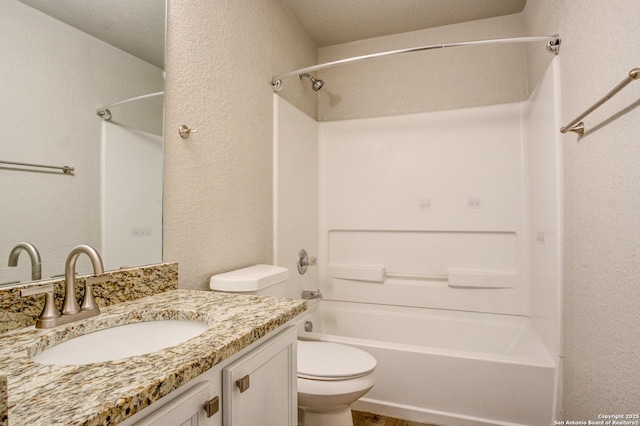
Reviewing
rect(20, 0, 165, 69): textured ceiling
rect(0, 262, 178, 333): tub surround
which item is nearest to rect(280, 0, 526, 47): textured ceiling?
rect(20, 0, 165, 69): textured ceiling

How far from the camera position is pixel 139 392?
49 cm

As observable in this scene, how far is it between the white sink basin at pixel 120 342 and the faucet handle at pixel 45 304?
8 cm

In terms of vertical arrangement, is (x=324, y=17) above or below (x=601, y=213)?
above

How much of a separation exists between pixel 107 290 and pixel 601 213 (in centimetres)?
167

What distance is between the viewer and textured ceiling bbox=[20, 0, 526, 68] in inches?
41.5

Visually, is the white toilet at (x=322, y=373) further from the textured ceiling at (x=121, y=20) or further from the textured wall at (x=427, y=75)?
the textured wall at (x=427, y=75)

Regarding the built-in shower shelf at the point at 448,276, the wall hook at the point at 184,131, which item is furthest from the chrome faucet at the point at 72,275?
the built-in shower shelf at the point at 448,276

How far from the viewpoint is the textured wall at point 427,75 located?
2.28 metres

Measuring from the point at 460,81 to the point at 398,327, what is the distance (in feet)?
6.13

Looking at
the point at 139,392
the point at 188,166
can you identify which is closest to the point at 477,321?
the point at 188,166

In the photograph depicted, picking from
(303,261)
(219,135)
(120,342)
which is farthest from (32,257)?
(303,261)

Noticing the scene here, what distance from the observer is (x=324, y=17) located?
2316 mm

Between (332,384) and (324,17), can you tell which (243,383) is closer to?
(332,384)

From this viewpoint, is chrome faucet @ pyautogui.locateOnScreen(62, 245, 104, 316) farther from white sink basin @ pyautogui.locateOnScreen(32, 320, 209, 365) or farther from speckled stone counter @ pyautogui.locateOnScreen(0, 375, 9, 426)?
speckled stone counter @ pyautogui.locateOnScreen(0, 375, 9, 426)
